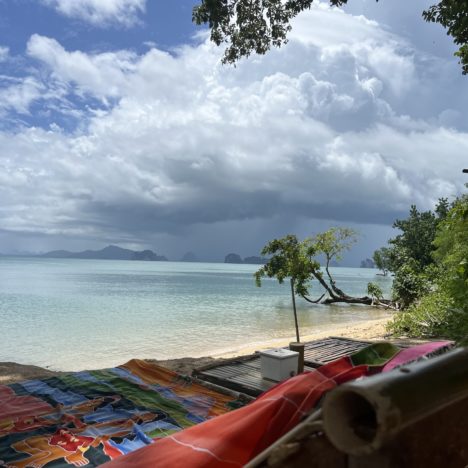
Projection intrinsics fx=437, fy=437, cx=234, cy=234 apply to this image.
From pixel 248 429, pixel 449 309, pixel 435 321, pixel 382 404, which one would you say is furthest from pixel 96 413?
pixel 435 321

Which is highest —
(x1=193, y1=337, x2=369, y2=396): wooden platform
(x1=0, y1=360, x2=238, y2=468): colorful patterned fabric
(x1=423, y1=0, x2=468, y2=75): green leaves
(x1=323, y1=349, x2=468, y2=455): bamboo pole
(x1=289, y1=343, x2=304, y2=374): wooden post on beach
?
(x1=423, y1=0, x2=468, y2=75): green leaves

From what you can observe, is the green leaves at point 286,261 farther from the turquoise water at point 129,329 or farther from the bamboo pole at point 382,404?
the bamboo pole at point 382,404

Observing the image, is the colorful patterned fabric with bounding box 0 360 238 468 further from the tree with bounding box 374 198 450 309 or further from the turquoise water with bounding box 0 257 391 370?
the tree with bounding box 374 198 450 309

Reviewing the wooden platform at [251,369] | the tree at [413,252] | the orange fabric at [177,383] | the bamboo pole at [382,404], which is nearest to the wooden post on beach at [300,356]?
the wooden platform at [251,369]

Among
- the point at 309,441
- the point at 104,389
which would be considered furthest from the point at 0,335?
the point at 309,441

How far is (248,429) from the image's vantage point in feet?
5.04

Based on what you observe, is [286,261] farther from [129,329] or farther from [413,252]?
[413,252]

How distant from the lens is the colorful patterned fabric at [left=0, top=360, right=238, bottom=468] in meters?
3.77

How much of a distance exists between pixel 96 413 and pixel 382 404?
4.69m

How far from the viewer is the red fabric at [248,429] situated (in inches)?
59.2

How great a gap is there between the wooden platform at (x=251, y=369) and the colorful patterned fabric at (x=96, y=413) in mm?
246

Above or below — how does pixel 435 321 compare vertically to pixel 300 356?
below

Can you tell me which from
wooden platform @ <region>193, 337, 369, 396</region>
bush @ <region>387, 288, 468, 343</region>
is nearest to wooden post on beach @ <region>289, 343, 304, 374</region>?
wooden platform @ <region>193, 337, 369, 396</region>

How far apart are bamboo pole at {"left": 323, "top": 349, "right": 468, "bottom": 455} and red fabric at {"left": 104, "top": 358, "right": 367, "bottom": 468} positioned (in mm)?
787
